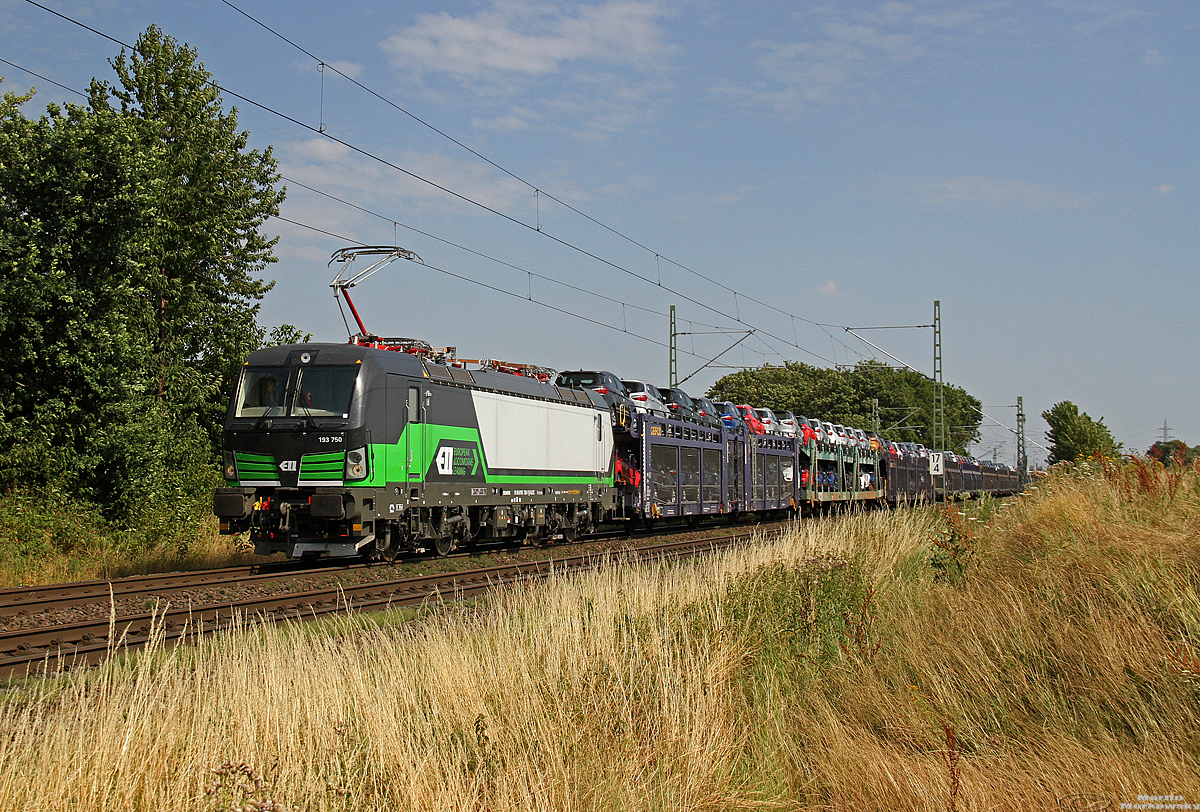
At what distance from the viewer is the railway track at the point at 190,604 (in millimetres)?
8516

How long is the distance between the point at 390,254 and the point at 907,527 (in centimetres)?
1076

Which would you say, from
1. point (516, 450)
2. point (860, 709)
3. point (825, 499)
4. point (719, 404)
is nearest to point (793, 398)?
point (825, 499)

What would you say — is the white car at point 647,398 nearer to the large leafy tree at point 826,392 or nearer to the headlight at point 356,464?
the headlight at point 356,464

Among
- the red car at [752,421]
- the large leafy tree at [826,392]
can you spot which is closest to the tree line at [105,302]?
the red car at [752,421]

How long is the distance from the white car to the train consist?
2.28 feet

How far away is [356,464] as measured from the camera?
1439cm

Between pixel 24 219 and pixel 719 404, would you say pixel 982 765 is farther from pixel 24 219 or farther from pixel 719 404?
pixel 719 404

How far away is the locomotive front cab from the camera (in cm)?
1434

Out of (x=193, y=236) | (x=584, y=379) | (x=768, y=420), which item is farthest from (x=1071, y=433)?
(x=193, y=236)

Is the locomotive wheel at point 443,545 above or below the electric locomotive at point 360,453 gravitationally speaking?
below

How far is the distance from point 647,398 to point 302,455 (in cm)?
1330

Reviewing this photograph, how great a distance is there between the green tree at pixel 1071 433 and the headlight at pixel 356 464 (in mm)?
35454

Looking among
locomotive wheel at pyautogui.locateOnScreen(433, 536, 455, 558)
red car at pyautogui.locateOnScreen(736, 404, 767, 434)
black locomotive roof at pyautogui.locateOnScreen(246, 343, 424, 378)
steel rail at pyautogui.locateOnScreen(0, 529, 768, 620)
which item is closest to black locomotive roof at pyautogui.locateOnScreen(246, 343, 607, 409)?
black locomotive roof at pyautogui.locateOnScreen(246, 343, 424, 378)

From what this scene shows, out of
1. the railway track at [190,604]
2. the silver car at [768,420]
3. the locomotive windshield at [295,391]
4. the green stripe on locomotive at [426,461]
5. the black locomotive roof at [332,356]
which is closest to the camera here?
the railway track at [190,604]
